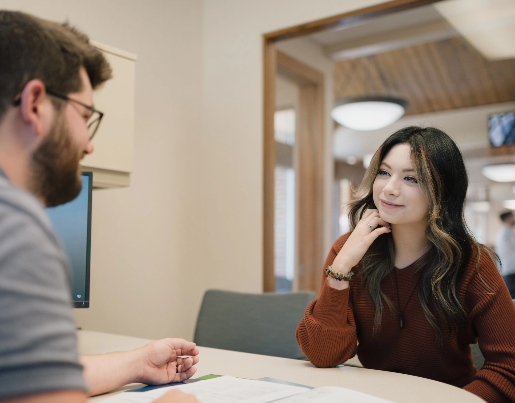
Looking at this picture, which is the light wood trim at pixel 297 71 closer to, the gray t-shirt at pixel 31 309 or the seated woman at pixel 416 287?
the seated woman at pixel 416 287

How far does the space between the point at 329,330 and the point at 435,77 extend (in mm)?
3675

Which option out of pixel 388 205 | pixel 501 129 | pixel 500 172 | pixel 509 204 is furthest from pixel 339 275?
pixel 501 129

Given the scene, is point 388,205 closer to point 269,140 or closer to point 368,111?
point 269,140

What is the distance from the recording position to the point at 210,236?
2.96 meters

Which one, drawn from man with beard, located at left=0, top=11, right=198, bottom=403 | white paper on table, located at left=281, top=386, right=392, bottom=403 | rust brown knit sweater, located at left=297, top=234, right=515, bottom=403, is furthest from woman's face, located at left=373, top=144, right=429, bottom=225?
man with beard, located at left=0, top=11, right=198, bottom=403

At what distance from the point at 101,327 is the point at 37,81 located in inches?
76.6

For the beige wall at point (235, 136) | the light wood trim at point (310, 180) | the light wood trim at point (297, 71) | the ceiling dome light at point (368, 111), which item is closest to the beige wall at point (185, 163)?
the beige wall at point (235, 136)

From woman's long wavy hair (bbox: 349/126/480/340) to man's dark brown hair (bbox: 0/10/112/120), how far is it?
1015 millimetres

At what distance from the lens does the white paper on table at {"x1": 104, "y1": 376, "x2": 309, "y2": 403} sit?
0.86 metres

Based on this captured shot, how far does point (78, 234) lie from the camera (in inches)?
60.8

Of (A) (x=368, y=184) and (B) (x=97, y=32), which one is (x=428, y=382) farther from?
(B) (x=97, y=32)

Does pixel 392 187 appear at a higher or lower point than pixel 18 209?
higher

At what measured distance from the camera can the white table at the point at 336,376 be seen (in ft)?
3.21

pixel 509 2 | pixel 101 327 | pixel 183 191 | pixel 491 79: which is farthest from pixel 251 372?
pixel 491 79
